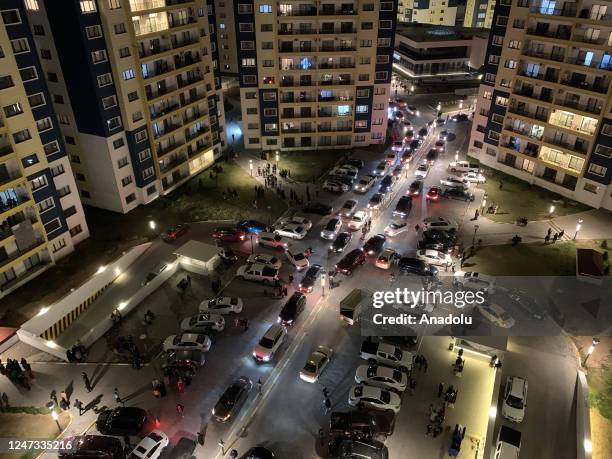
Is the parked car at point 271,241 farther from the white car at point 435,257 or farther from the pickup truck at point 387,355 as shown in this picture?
the pickup truck at point 387,355

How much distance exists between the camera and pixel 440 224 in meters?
60.3

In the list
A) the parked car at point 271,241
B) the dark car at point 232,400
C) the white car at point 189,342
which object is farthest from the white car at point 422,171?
the dark car at point 232,400

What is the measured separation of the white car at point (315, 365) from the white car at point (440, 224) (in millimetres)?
25265

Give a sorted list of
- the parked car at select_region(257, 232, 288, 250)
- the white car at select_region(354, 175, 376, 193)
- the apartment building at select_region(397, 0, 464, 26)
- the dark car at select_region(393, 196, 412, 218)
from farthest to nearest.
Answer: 1. the apartment building at select_region(397, 0, 464, 26)
2. the white car at select_region(354, 175, 376, 193)
3. the dark car at select_region(393, 196, 412, 218)
4. the parked car at select_region(257, 232, 288, 250)

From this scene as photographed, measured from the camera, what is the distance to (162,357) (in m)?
43.5

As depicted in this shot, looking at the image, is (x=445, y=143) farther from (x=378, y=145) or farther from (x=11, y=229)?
(x=11, y=229)

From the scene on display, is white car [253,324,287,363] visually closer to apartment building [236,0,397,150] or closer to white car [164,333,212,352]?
white car [164,333,212,352]

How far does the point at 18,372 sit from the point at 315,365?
2575 cm

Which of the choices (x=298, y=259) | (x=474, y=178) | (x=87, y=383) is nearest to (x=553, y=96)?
(x=474, y=178)

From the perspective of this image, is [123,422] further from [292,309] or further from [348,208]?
[348,208]

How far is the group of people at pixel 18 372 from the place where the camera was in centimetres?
4084

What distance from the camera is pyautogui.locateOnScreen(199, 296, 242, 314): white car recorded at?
47.6m

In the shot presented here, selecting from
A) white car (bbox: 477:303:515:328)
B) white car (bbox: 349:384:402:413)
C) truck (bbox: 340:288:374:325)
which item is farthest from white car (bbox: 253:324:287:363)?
white car (bbox: 477:303:515:328)

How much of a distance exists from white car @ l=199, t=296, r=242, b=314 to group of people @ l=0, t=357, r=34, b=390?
15791 mm
